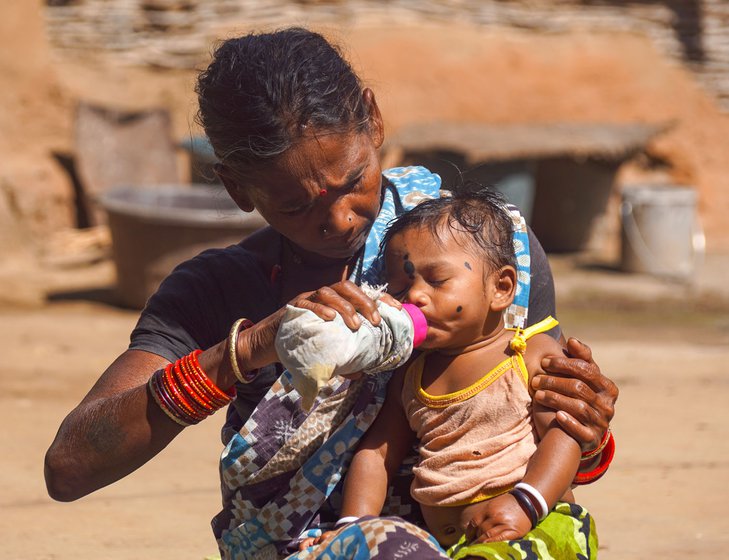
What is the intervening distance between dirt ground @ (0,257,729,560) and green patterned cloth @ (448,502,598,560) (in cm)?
119

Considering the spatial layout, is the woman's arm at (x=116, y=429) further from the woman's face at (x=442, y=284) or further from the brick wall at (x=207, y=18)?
the brick wall at (x=207, y=18)

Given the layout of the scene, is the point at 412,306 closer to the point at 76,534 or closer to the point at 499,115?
the point at 76,534

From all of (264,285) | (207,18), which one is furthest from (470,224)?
(207,18)

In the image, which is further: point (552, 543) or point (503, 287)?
point (503, 287)

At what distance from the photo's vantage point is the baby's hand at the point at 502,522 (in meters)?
2.23

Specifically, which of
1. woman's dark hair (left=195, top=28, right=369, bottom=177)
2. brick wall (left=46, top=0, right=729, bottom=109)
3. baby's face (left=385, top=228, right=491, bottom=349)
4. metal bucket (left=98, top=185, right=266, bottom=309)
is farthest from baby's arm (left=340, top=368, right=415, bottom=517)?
brick wall (left=46, top=0, right=729, bottom=109)

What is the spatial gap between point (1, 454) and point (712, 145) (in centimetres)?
814

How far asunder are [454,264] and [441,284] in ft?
0.16

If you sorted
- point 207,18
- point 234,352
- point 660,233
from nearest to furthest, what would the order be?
point 234,352
point 660,233
point 207,18

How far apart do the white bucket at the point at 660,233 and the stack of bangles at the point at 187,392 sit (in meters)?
7.20

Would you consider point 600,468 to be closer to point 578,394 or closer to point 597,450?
point 597,450

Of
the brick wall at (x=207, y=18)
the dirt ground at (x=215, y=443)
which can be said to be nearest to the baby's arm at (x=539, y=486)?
the dirt ground at (x=215, y=443)

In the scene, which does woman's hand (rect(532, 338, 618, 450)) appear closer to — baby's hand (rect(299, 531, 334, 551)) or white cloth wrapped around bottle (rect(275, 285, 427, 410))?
white cloth wrapped around bottle (rect(275, 285, 427, 410))

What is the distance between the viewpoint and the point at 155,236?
23.8 ft
